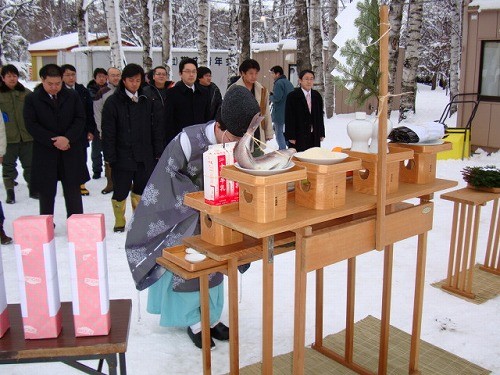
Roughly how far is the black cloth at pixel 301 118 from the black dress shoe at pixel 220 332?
4.07 meters

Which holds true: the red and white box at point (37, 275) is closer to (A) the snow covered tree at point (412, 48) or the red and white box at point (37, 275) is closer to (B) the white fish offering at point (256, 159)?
(B) the white fish offering at point (256, 159)

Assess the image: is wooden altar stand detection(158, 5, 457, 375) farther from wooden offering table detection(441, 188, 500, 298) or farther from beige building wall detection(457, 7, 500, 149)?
beige building wall detection(457, 7, 500, 149)

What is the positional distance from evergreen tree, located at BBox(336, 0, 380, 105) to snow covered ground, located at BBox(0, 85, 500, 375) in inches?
72.6

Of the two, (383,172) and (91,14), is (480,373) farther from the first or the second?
(91,14)

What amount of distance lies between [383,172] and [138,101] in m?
3.71

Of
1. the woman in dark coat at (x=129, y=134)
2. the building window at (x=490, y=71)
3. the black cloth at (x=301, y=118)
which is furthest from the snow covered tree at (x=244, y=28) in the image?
the woman in dark coat at (x=129, y=134)

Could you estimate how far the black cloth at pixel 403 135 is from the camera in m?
2.91

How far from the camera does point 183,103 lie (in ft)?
20.2

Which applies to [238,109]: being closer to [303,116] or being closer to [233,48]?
[303,116]

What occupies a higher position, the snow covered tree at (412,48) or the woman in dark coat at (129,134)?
the snow covered tree at (412,48)

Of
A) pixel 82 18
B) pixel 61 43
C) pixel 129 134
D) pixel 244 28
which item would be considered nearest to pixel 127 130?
pixel 129 134

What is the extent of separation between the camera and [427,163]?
2922 mm

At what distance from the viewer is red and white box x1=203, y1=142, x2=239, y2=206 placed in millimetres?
2330

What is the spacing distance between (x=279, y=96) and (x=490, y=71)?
163 inches
